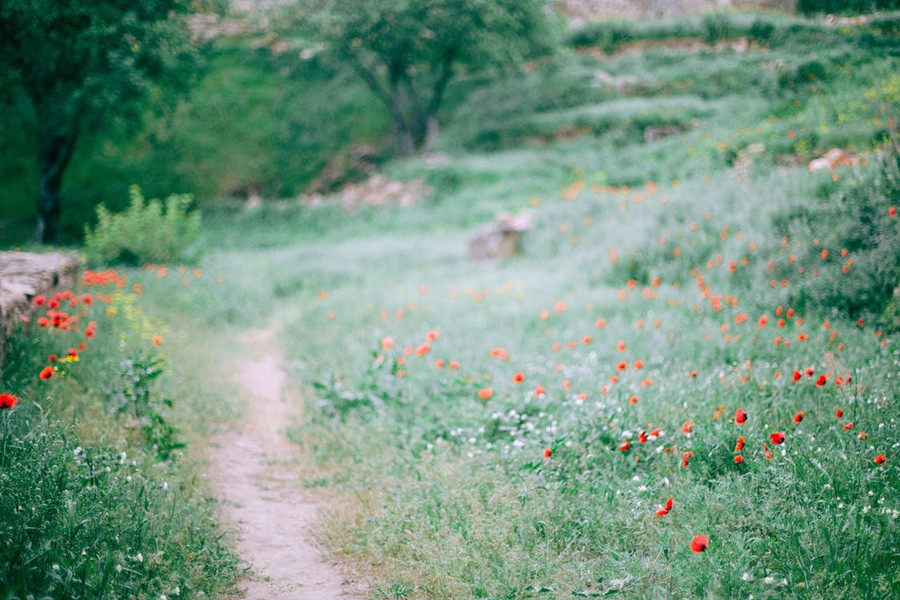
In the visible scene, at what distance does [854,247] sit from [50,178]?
1455 cm

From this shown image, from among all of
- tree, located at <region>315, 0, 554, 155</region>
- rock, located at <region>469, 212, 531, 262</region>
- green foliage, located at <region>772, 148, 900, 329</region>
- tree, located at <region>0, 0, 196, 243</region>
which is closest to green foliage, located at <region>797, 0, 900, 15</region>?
green foliage, located at <region>772, 148, 900, 329</region>

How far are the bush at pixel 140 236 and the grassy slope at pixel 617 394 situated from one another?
2.71ft

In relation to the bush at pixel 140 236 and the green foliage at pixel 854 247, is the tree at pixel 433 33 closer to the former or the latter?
the bush at pixel 140 236

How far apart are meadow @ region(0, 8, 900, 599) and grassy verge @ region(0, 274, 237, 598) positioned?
58 mm

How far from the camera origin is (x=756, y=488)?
10.0ft

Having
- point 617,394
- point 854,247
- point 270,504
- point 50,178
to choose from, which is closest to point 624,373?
point 617,394

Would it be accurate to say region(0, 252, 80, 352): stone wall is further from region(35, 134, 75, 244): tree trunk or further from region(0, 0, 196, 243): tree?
region(35, 134, 75, 244): tree trunk

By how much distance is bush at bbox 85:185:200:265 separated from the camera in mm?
9688

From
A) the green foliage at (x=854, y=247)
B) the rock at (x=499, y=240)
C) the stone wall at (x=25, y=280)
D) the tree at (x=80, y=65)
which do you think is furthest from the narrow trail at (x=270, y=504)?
the rock at (x=499, y=240)

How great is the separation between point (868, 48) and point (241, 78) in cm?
2263

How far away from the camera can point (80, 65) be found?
32.3 ft

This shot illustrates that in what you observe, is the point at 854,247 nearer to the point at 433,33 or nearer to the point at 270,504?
the point at 270,504

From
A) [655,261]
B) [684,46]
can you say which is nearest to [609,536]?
[655,261]

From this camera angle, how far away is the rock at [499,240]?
10930 millimetres
